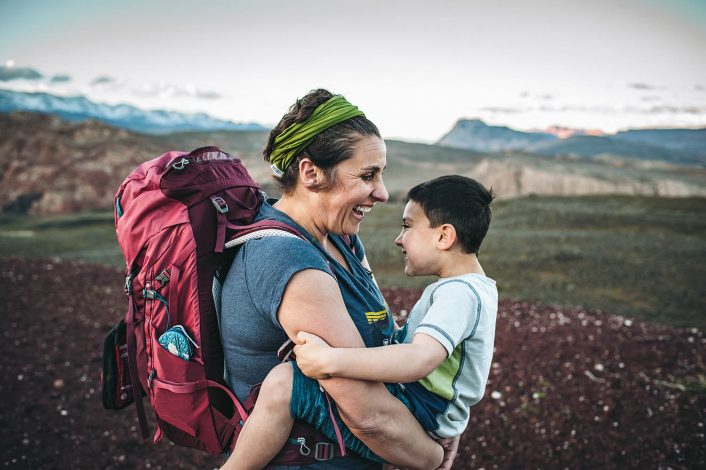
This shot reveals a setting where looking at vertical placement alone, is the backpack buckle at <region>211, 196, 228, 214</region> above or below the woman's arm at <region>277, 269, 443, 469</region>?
above

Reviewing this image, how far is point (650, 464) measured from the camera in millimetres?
4824

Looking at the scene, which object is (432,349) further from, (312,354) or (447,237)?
(447,237)

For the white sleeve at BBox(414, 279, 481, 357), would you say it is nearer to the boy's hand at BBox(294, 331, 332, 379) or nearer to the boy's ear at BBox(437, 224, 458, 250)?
the boy's ear at BBox(437, 224, 458, 250)

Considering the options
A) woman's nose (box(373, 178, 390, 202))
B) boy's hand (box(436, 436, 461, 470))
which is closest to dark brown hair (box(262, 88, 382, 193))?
woman's nose (box(373, 178, 390, 202))

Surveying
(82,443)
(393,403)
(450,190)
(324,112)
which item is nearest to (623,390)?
(450,190)

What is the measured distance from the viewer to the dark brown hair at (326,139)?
86.7 inches

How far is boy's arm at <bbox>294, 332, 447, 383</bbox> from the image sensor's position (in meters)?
1.80

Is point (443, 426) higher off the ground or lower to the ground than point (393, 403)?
lower

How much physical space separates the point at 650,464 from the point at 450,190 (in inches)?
157

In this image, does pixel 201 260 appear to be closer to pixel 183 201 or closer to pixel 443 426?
pixel 183 201

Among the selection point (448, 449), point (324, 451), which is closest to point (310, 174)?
point (324, 451)

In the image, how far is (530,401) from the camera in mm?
6020

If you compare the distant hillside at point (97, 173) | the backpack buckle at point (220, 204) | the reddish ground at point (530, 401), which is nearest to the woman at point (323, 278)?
the backpack buckle at point (220, 204)

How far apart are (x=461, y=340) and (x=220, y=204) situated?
1.24 metres
